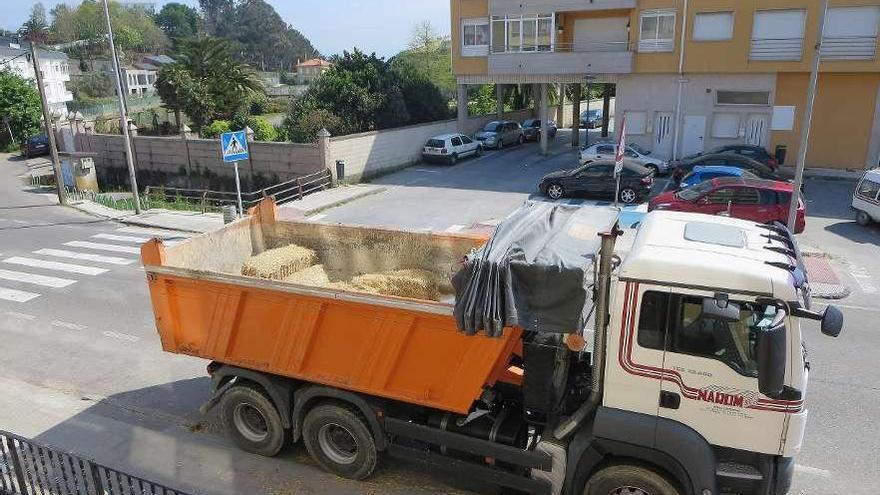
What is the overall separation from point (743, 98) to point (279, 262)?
25.3m

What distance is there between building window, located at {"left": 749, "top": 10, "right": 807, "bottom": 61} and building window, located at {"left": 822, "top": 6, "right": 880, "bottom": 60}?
3.22 feet

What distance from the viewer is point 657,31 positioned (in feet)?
92.5

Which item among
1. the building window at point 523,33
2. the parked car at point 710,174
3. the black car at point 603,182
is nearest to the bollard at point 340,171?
the black car at point 603,182

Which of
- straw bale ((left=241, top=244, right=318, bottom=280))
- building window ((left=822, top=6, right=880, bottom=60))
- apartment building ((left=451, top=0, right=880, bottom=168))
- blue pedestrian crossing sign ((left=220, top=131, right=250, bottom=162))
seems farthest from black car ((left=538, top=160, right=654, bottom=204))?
straw bale ((left=241, top=244, right=318, bottom=280))

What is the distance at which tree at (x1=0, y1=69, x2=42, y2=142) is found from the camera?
1617 inches

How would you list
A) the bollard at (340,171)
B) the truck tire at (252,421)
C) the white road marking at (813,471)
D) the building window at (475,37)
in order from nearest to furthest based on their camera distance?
the white road marking at (813,471), the truck tire at (252,421), the bollard at (340,171), the building window at (475,37)

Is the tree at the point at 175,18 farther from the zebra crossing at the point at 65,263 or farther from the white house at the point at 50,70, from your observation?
the zebra crossing at the point at 65,263

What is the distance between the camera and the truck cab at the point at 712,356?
16.4 ft

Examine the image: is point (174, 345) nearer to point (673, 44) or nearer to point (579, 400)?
point (579, 400)

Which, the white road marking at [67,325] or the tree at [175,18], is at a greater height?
the tree at [175,18]

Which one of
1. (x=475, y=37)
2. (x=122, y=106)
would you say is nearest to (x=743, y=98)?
(x=475, y=37)

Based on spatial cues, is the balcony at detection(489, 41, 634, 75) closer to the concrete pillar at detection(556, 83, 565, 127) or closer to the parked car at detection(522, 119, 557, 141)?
the parked car at detection(522, 119, 557, 141)

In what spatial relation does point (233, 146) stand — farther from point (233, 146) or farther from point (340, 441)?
point (340, 441)

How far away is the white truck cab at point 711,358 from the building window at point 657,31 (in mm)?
25158
